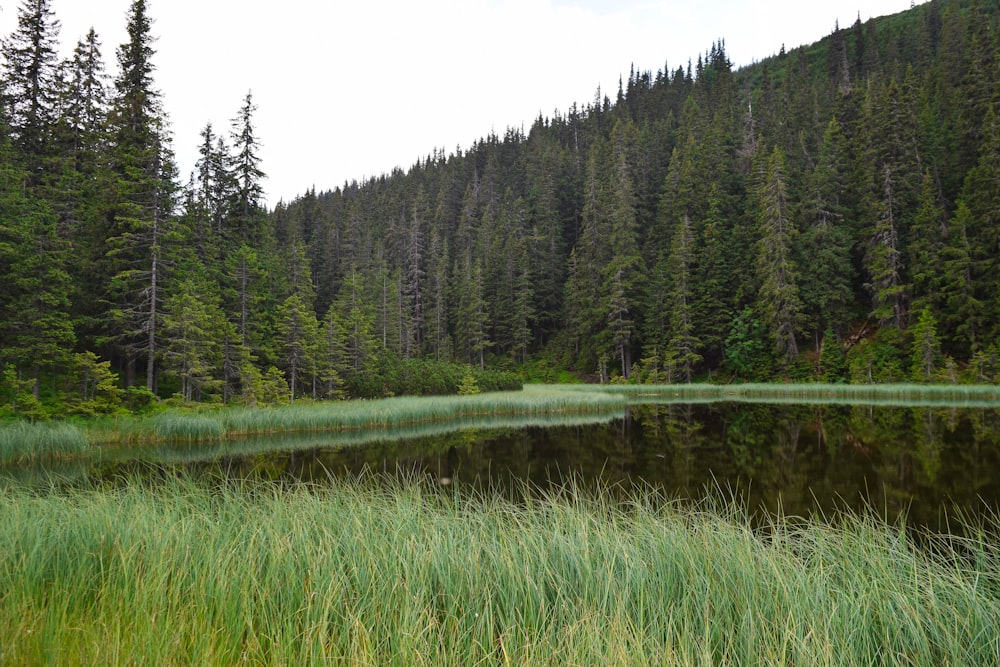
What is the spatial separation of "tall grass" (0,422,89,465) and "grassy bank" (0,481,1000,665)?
1082 centimetres

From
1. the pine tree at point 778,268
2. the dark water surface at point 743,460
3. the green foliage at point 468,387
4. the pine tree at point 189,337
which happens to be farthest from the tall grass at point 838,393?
the pine tree at point 189,337

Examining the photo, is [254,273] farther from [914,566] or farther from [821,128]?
[821,128]

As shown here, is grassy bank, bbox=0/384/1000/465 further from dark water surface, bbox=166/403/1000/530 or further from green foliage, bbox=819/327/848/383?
green foliage, bbox=819/327/848/383

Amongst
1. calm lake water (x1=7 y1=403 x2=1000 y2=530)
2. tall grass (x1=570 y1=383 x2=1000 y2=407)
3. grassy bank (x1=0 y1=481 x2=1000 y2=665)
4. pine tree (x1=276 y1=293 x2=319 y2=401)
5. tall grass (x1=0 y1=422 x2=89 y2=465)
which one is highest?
pine tree (x1=276 y1=293 x2=319 y2=401)

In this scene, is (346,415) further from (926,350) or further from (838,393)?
(926,350)

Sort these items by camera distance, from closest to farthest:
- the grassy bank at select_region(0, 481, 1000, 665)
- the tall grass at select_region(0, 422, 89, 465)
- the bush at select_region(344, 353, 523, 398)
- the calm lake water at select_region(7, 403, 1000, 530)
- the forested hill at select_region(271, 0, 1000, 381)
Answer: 1. the grassy bank at select_region(0, 481, 1000, 665)
2. the calm lake water at select_region(7, 403, 1000, 530)
3. the tall grass at select_region(0, 422, 89, 465)
4. the bush at select_region(344, 353, 523, 398)
5. the forested hill at select_region(271, 0, 1000, 381)

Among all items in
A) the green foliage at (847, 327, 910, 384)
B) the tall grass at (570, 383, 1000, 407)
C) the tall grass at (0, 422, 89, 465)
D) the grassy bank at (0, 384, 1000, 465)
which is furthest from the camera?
the green foliage at (847, 327, 910, 384)

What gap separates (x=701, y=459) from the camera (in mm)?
13039

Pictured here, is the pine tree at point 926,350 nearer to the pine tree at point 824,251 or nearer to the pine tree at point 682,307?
the pine tree at point 824,251

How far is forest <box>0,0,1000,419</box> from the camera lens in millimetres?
22062

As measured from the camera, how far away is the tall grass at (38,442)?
42.0ft

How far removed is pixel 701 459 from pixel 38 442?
55.9 feet

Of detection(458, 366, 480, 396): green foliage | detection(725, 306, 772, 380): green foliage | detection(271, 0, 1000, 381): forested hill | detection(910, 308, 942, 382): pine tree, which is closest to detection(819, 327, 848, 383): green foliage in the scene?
detection(271, 0, 1000, 381): forested hill

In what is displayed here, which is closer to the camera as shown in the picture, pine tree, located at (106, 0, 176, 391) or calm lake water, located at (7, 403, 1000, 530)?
calm lake water, located at (7, 403, 1000, 530)
